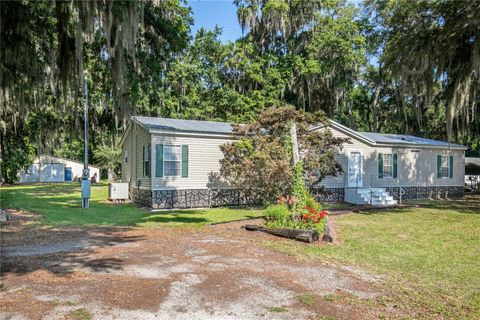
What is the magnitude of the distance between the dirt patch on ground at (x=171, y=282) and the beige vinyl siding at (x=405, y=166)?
1163 cm

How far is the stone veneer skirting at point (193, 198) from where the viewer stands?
14789 millimetres

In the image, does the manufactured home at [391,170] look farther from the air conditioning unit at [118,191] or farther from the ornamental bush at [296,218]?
the air conditioning unit at [118,191]

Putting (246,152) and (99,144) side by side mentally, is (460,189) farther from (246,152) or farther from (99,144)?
(99,144)

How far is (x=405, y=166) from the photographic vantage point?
20344 mm

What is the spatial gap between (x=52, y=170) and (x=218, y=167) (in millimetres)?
29983

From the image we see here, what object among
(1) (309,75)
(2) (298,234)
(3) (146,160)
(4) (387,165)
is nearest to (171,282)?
(2) (298,234)

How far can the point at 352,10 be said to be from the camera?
93.3 ft

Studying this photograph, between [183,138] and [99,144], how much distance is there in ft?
89.7

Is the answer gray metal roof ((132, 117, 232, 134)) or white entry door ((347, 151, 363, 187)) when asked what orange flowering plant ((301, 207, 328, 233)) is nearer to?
gray metal roof ((132, 117, 232, 134))

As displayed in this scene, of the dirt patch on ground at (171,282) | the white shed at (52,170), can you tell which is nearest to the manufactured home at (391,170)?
the dirt patch on ground at (171,282)

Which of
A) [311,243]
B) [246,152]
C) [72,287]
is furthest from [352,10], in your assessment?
[72,287]

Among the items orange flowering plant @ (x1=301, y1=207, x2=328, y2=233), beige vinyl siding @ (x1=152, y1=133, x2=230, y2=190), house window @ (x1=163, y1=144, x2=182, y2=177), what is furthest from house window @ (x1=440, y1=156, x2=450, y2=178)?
orange flowering plant @ (x1=301, y1=207, x2=328, y2=233)

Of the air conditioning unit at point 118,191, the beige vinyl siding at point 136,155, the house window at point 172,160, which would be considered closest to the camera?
the house window at point 172,160

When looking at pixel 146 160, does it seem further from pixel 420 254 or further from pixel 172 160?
pixel 420 254
